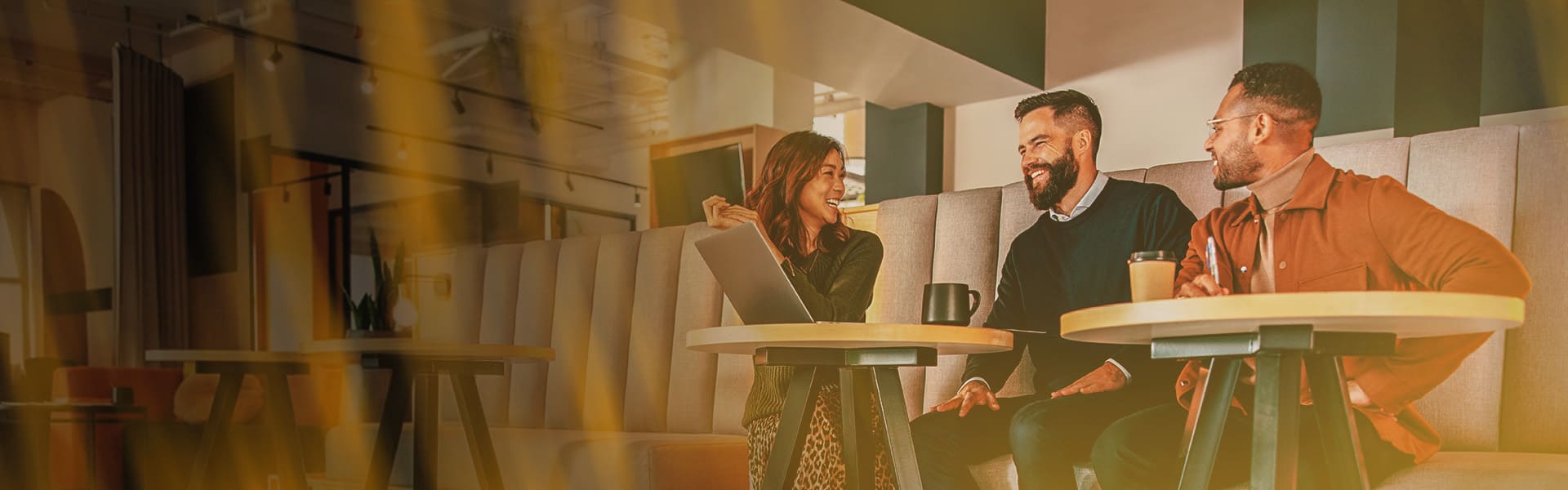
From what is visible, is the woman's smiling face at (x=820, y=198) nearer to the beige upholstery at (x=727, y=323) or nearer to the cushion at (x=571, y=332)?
the beige upholstery at (x=727, y=323)

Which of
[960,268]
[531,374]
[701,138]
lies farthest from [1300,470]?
[701,138]

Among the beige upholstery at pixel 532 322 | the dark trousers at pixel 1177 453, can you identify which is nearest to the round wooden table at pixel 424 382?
the beige upholstery at pixel 532 322

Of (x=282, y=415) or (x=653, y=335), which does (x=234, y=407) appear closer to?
(x=282, y=415)

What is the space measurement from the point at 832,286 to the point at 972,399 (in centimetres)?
46

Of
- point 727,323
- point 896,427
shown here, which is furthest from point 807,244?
point 896,427

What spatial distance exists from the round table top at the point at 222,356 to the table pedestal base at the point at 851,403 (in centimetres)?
161

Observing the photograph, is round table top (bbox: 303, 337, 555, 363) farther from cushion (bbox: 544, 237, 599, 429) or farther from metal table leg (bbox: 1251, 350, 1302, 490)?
metal table leg (bbox: 1251, 350, 1302, 490)

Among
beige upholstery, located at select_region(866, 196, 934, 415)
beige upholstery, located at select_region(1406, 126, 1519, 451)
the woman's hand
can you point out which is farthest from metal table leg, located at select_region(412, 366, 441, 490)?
beige upholstery, located at select_region(1406, 126, 1519, 451)

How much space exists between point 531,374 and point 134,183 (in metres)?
4.26

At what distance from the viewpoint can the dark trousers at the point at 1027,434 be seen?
2.04 m

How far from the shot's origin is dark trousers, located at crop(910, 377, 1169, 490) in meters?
2.04

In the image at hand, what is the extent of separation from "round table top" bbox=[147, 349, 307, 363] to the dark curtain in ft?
13.1

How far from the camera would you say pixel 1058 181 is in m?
2.50

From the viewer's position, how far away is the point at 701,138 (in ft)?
17.0
